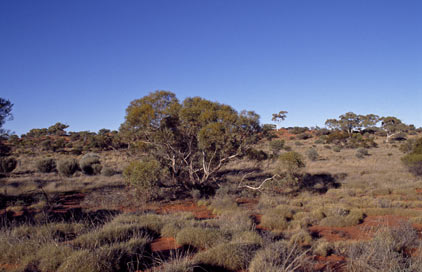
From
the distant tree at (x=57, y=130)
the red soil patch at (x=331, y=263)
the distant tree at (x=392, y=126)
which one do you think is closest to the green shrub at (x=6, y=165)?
the red soil patch at (x=331, y=263)

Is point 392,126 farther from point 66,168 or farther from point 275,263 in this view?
point 275,263

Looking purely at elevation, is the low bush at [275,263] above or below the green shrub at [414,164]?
below

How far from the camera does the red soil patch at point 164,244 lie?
18.4ft

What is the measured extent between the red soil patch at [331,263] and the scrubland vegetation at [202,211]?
0.14 feet

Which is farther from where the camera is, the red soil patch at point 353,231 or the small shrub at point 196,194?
the small shrub at point 196,194

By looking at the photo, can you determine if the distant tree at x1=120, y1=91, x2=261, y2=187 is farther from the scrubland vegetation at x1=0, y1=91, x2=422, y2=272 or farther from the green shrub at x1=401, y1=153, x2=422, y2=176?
the green shrub at x1=401, y1=153, x2=422, y2=176

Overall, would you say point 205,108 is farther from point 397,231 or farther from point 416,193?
point 416,193

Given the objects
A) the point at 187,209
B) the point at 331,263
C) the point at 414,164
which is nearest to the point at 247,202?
the point at 187,209

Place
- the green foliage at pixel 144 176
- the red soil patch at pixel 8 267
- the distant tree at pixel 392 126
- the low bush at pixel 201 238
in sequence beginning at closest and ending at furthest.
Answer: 1. the red soil patch at pixel 8 267
2. the low bush at pixel 201 238
3. the green foliage at pixel 144 176
4. the distant tree at pixel 392 126

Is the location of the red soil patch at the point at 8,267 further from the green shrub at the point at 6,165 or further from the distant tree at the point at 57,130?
the distant tree at the point at 57,130

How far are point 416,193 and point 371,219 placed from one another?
538 cm

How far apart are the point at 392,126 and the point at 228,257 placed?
58238 millimetres

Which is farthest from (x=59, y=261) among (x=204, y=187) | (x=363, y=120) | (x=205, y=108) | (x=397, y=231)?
(x=363, y=120)

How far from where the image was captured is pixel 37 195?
493 inches
